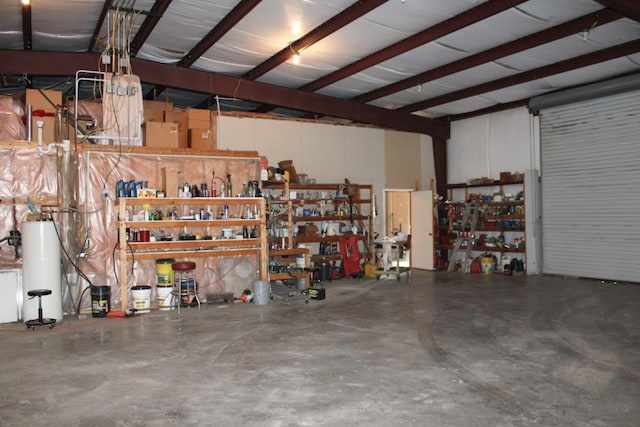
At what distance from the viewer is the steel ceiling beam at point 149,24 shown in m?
7.08

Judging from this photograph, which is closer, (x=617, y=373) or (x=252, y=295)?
(x=617, y=373)

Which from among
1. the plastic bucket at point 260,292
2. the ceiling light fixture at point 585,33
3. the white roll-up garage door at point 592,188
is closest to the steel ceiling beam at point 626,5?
the ceiling light fixture at point 585,33

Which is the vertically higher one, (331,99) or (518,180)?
(331,99)

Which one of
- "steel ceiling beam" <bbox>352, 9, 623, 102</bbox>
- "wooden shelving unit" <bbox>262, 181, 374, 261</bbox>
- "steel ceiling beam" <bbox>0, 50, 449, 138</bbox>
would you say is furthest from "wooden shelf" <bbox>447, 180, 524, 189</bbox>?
"steel ceiling beam" <bbox>352, 9, 623, 102</bbox>

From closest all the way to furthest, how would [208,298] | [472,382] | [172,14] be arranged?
[472,382] < [172,14] < [208,298]

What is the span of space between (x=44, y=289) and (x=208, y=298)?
7.80 feet

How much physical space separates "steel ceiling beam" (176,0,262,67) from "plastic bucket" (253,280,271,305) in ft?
12.7

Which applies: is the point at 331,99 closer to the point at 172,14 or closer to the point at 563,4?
the point at 172,14

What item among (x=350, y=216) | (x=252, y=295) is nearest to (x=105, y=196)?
(x=252, y=295)

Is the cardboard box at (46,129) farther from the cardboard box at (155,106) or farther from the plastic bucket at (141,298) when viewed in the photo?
the plastic bucket at (141,298)

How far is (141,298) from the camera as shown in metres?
7.57

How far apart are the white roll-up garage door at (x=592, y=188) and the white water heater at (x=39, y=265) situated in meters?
9.33

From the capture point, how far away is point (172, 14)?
24.5ft

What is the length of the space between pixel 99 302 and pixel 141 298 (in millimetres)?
567
